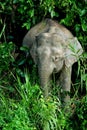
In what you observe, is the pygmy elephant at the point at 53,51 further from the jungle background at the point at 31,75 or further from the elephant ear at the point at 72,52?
the jungle background at the point at 31,75

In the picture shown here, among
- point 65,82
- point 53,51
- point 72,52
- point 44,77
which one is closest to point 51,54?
point 53,51

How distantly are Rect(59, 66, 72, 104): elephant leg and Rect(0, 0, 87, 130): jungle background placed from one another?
0.10 metres

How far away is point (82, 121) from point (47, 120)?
576 mm

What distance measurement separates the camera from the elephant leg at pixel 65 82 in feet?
22.3

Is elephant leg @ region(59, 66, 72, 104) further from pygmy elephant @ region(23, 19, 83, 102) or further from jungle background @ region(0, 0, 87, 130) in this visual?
jungle background @ region(0, 0, 87, 130)

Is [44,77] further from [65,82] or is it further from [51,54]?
[65,82]

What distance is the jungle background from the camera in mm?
6207

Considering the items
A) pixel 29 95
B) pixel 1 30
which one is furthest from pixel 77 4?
pixel 29 95

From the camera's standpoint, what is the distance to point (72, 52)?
6.74m

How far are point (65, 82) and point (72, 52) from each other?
0.41 m

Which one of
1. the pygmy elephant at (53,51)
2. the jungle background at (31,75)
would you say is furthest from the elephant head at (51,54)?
the jungle background at (31,75)

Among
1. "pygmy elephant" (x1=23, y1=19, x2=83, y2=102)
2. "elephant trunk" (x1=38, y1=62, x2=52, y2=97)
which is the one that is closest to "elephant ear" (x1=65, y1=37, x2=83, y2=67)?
"pygmy elephant" (x1=23, y1=19, x2=83, y2=102)

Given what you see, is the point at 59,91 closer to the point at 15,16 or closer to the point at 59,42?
the point at 59,42

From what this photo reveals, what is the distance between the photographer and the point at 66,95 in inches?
268
